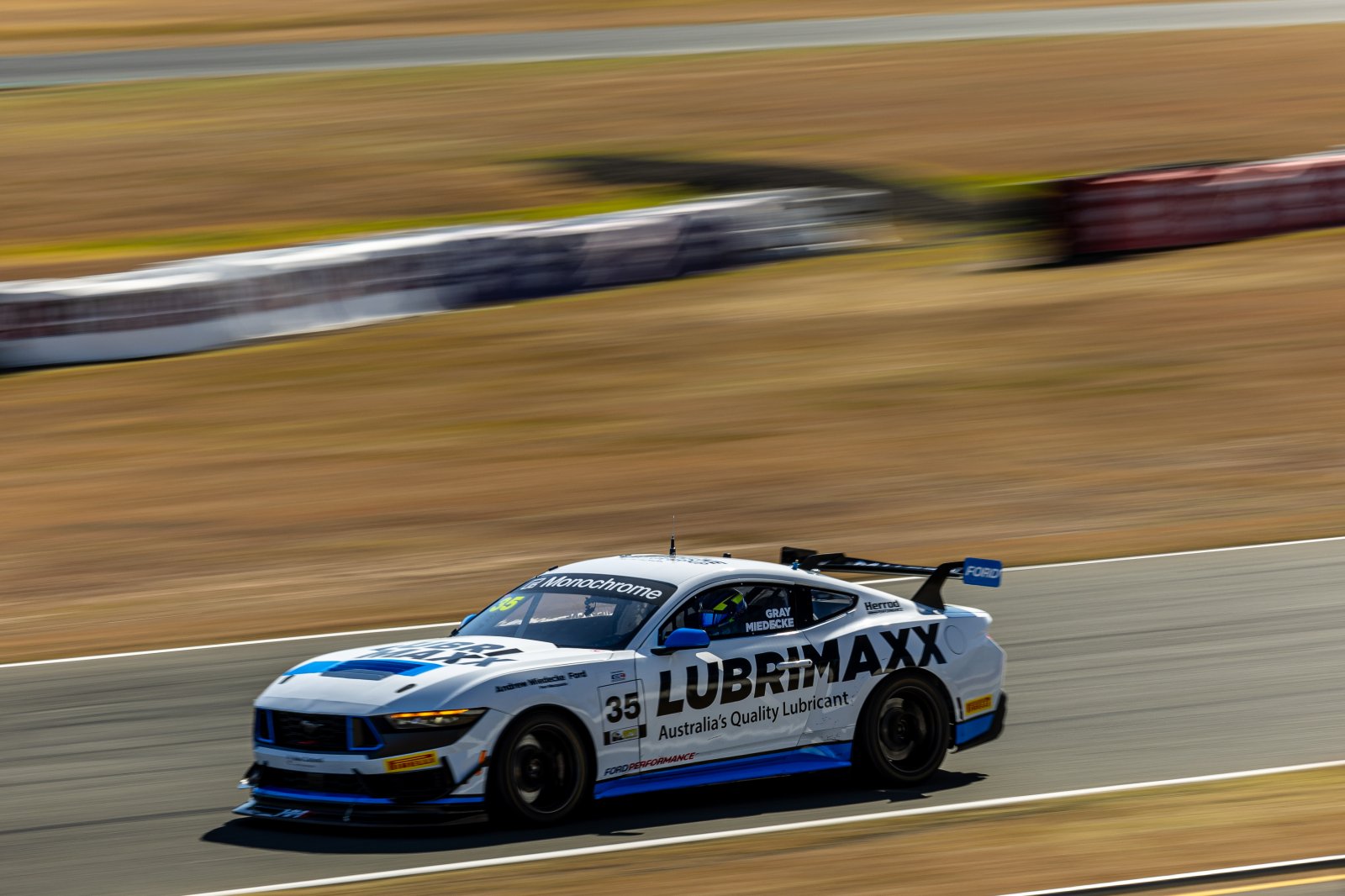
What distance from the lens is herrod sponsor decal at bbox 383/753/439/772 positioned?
24.7 feet

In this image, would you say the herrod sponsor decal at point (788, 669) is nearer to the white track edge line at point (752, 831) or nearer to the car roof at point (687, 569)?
the car roof at point (687, 569)

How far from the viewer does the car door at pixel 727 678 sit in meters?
8.19

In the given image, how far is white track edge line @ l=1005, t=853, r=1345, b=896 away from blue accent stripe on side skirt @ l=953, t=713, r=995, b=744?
197 centimetres

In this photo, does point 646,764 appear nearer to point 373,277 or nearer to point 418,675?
point 418,675

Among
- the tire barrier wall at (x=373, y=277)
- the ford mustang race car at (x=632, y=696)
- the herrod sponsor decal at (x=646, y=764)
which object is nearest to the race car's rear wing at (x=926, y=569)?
the ford mustang race car at (x=632, y=696)

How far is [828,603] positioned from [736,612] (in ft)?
1.88

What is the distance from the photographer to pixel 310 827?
7.93 m

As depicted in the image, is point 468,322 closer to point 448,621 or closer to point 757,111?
point 448,621

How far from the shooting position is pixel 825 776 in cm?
916

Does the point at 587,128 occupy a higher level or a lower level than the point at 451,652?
higher

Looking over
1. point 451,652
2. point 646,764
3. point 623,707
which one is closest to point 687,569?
point 623,707

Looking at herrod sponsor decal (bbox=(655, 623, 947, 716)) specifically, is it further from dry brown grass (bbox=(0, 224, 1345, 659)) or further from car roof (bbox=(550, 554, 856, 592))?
dry brown grass (bbox=(0, 224, 1345, 659))

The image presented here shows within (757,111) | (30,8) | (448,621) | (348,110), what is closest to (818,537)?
(448,621)

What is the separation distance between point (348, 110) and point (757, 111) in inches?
285
